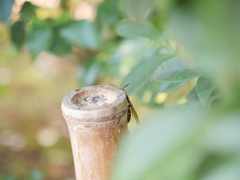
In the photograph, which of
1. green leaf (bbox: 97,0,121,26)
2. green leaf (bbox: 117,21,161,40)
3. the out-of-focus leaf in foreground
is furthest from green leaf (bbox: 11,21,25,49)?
the out-of-focus leaf in foreground

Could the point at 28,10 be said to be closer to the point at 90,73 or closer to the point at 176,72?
the point at 90,73

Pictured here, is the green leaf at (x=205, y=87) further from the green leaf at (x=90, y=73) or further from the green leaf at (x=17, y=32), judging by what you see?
the green leaf at (x=90, y=73)

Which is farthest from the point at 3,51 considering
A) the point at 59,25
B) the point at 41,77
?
the point at 59,25

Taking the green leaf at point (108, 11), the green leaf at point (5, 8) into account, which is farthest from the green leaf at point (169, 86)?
the green leaf at point (108, 11)

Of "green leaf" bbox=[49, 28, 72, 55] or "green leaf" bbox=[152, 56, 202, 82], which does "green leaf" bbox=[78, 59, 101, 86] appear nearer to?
"green leaf" bbox=[49, 28, 72, 55]

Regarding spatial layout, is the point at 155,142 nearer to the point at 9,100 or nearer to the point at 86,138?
the point at 86,138
